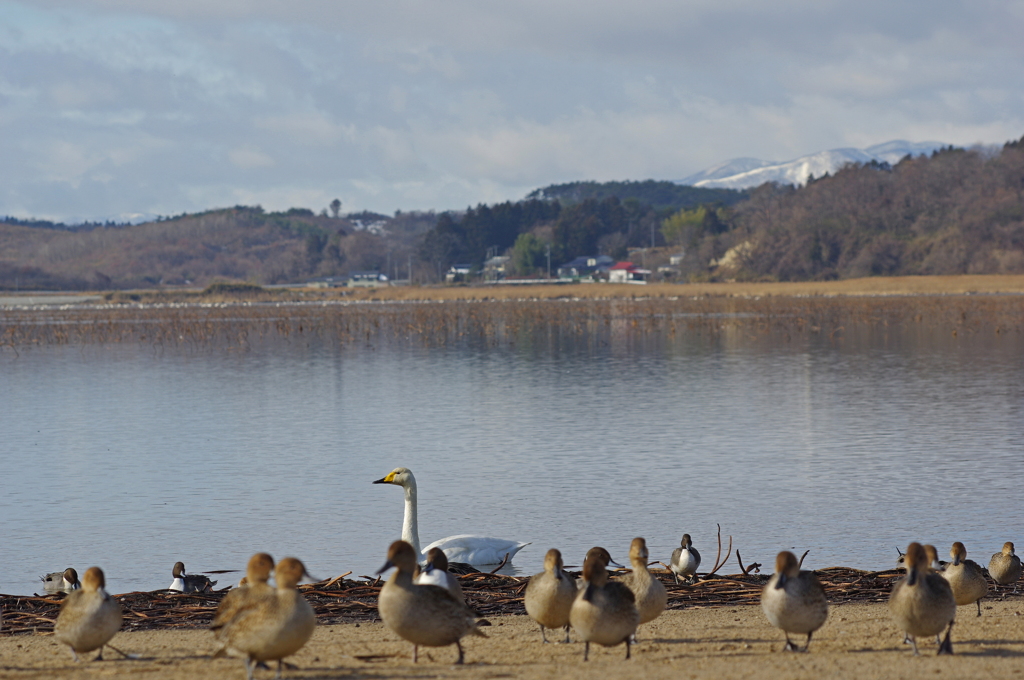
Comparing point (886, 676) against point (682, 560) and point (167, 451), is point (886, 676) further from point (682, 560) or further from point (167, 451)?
point (167, 451)

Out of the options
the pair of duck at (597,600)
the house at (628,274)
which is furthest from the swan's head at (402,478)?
the house at (628,274)

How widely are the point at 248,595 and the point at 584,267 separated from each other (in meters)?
181

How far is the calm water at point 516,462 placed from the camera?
13.3 meters

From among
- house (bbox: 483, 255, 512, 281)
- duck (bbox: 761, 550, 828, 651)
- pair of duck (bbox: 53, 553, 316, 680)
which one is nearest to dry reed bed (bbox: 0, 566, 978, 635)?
duck (bbox: 761, 550, 828, 651)

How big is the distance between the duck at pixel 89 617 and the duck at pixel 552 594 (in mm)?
2833

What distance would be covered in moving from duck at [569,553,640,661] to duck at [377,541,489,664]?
0.79 metres

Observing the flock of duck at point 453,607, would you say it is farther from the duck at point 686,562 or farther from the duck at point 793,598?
the duck at point 686,562

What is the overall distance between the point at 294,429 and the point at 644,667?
17327 millimetres

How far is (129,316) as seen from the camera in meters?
83.2

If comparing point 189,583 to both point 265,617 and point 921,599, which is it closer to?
point 265,617

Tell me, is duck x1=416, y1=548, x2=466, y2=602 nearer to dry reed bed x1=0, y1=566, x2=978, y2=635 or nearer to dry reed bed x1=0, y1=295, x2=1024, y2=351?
dry reed bed x1=0, y1=566, x2=978, y2=635

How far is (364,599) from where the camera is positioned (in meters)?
9.85

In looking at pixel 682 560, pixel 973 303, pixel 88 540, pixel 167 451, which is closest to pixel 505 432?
pixel 167 451

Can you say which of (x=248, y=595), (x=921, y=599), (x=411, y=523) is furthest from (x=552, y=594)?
(x=411, y=523)
